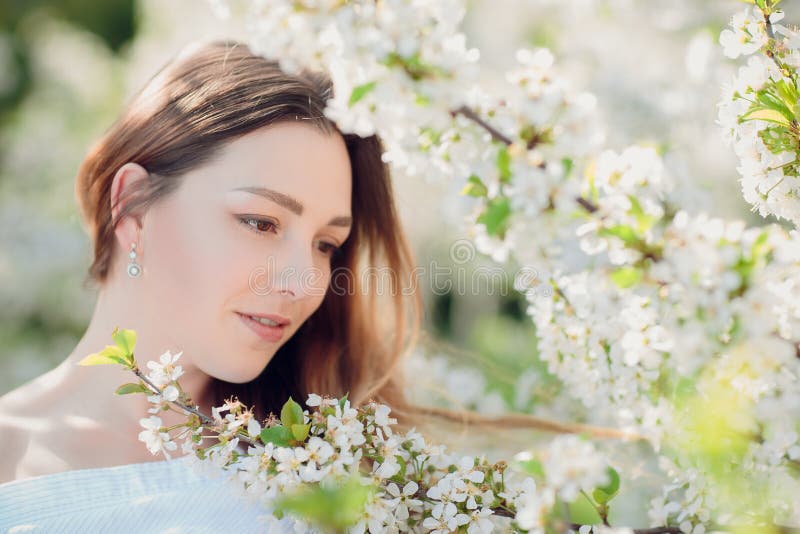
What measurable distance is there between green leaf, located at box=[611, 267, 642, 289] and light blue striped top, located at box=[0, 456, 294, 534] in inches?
33.8

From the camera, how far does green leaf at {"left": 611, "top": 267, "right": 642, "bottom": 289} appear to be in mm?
780

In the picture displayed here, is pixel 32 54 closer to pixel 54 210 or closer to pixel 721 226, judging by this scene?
pixel 54 210

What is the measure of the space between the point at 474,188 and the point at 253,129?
2.68ft

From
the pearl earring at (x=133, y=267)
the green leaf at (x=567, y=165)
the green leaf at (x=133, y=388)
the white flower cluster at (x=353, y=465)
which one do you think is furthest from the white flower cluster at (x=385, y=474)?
the pearl earring at (x=133, y=267)

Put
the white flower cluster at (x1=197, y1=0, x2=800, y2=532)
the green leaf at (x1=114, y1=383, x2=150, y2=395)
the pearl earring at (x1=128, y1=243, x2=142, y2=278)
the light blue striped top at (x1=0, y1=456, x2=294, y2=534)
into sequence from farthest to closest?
the pearl earring at (x1=128, y1=243, x2=142, y2=278)
the light blue striped top at (x1=0, y1=456, x2=294, y2=534)
the green leaf at (x1=114, y1=383, x2=150, y2=395)
the white flower cluster at (x1=197, y1=0, x2=800, y2=532)

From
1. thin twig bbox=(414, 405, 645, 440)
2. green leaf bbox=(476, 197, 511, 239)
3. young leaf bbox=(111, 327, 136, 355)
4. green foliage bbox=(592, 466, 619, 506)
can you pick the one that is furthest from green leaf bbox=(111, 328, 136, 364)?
thin twig bbox=(414, 405, 645, 440)

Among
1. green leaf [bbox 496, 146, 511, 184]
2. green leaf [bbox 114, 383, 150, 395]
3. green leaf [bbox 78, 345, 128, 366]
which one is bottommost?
green leaf [bbox 114, 383, 150, 395]

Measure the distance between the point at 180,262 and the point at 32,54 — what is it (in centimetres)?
580

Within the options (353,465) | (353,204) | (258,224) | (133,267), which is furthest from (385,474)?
(353,204)

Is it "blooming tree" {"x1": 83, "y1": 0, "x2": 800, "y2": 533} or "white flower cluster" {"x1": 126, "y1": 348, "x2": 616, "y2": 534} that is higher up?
"blooming tree" {"x1": 83, "y1": 0, "x2": 800, "y2": 533}

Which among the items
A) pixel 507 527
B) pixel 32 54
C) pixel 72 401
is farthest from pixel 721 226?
pixel 32 54

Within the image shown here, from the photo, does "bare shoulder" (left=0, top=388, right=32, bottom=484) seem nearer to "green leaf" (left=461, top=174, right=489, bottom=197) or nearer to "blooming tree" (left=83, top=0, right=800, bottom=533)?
"blooming tree" (left=83, top=0, right=800, bottom=533)

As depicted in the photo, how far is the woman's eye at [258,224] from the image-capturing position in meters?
1.52

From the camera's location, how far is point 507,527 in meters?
1.19
